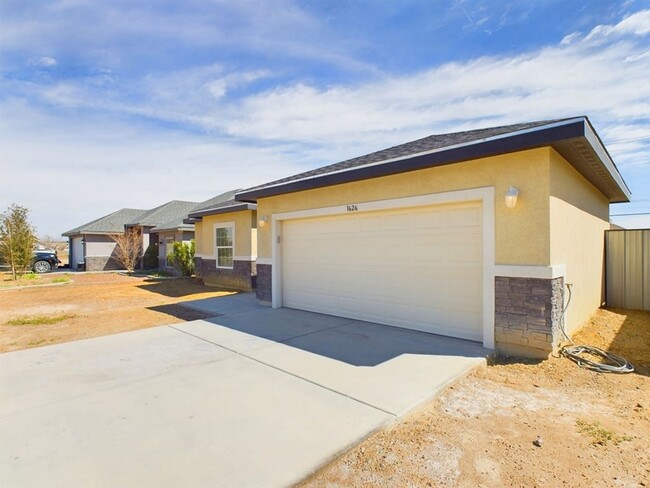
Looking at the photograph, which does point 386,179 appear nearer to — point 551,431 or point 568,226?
point 568,226

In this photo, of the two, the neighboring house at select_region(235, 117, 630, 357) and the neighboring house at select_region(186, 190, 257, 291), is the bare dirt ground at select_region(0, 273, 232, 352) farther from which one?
the neighboring house at select_region(235, 117, 630, 357)

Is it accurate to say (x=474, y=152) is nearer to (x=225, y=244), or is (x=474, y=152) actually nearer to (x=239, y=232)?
(x=239, y=232)

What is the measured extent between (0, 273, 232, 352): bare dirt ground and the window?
54.0 inches

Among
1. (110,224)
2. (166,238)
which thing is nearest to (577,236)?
(166,238)

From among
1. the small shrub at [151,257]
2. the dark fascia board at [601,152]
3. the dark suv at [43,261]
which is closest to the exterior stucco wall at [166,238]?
the small shrub at [151,257]

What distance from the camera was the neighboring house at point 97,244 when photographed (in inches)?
980

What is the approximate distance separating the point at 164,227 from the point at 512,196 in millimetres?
21936

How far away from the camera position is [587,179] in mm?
7609

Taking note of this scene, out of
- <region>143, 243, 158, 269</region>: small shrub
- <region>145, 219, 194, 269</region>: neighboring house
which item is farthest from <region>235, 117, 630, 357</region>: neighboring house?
<region>143, 243, 158, 269</region>: small shrub

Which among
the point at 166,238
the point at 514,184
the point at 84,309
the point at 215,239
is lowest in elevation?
the point at 84,309

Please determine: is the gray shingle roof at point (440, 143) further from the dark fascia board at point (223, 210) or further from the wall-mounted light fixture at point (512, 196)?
the dark fascia board at point (223, 210)

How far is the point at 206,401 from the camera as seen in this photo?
150 inches

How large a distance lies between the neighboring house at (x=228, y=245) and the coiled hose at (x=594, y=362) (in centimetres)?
1003

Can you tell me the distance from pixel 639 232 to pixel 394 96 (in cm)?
775
